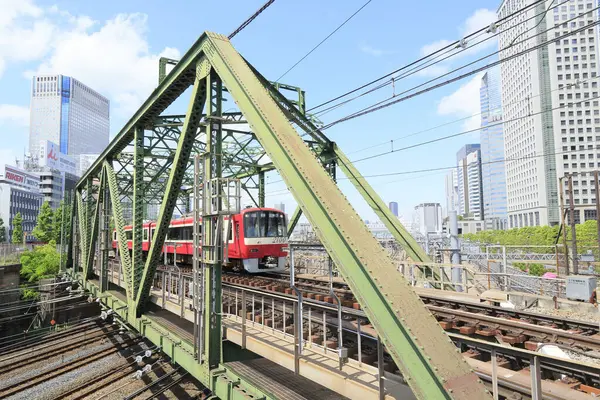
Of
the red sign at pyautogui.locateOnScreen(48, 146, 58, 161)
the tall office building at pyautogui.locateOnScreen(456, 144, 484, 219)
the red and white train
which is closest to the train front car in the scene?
the red and white train

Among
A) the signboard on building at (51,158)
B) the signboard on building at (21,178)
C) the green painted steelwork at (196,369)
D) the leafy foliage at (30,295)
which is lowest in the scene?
the leafy foliage at (30,295)

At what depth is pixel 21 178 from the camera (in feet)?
280

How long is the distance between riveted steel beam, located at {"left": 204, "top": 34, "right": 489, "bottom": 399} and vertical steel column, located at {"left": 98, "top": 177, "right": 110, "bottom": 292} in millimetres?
12548

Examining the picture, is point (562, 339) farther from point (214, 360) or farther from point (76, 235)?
point (76, 235)

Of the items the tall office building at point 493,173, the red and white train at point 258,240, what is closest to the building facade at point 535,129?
the tall office building at point 493,173

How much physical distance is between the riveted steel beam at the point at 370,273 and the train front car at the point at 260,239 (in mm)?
10482

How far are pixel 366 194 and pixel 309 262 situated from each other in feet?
31.0

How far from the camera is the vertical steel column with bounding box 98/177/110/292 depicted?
615 inches

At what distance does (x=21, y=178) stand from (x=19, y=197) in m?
6.41

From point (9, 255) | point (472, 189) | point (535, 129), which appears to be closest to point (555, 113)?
point (535, 129)

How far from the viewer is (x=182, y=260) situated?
20.6 metres

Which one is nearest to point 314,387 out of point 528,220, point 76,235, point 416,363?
point 416,363

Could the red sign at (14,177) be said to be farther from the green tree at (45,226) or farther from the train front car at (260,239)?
the train front car at (260,239)

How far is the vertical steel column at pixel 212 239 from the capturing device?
22.2 ft
